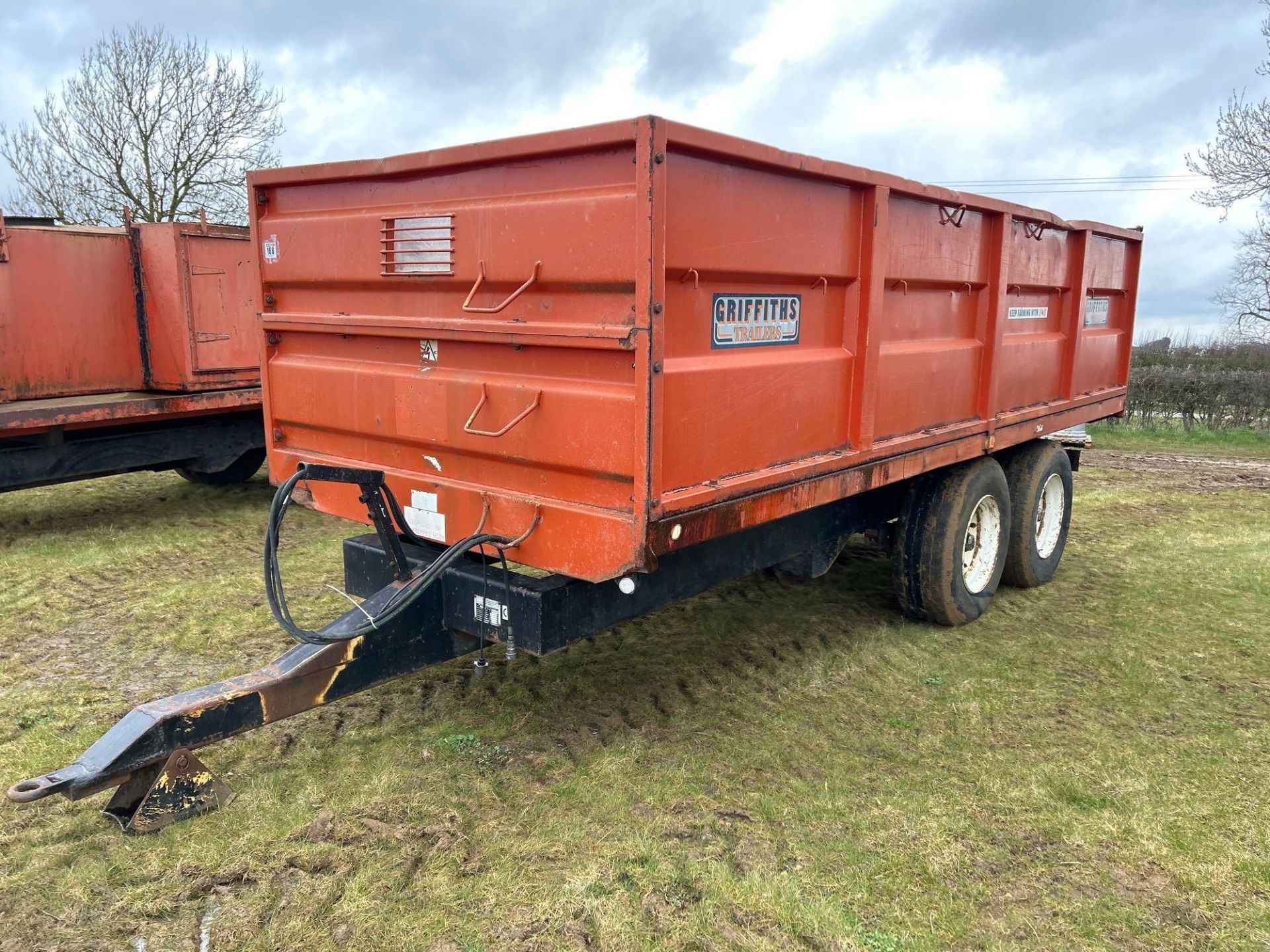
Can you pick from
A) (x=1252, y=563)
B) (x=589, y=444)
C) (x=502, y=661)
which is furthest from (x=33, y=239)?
(x=1252, y=563)

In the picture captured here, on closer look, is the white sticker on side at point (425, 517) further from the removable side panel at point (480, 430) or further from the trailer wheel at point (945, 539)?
the trailer wheel at point (945, 539)

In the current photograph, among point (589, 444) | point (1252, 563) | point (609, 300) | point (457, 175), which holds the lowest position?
point (1252, 563)

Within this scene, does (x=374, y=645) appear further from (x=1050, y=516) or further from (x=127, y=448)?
(x=127, y=448)

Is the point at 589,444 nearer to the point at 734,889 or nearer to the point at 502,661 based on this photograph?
the point at 734,889

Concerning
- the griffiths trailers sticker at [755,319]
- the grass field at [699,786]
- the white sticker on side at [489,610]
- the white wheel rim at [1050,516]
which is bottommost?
the grass field at [699,786]

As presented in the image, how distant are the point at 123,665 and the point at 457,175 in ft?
9.46

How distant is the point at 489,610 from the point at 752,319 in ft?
4.38

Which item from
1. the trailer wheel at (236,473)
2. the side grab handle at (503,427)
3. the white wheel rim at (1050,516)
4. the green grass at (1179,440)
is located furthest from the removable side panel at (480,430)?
the green grass at (1179,440)

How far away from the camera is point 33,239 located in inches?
249

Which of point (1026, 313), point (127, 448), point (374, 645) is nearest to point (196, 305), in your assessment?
point (127, 448)

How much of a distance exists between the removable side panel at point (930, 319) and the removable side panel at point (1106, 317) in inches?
62.6

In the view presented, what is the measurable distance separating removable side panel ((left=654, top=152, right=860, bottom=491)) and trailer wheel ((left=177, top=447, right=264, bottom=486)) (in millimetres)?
5852

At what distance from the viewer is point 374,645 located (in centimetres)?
316

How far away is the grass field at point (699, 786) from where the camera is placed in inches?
102
